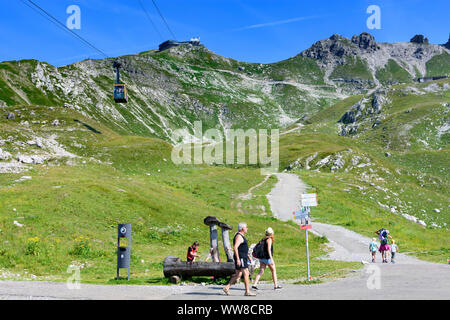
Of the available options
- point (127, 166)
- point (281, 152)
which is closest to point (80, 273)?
point (127, 166)

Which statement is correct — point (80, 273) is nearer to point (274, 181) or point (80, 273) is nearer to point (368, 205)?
point (368, 205)

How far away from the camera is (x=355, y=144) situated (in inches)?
5487

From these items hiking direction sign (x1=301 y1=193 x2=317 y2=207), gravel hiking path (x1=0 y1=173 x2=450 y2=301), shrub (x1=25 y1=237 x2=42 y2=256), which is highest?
hiking direction sign (x1=301 y1=193 x2=317 y2=207)

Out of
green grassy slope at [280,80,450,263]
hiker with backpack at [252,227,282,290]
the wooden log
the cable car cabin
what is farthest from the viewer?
the cable car cabin

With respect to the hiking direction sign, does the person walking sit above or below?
below

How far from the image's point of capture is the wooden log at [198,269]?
1583cm

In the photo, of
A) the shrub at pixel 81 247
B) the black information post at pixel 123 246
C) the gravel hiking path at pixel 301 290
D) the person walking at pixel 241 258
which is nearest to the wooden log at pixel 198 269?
the gravel hiking path at pixel 301 290

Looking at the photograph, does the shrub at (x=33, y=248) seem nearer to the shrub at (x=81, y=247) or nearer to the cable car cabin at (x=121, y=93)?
the shrub at (x=81, y=247)

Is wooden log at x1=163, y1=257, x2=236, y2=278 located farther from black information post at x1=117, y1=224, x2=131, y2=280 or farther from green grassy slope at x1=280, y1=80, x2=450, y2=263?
green grassy slope at x1=280, y1=80, x2=450, y2=263

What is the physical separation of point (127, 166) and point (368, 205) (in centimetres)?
4477

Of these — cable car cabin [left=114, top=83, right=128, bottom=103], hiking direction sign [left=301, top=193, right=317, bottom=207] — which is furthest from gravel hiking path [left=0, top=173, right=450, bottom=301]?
cable car cabin [left=114, top=83, right=128, bottom=103]

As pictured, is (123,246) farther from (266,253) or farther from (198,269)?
(266,253)

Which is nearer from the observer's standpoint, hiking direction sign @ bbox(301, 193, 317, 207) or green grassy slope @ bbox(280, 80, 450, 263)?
hiking direction sign @ bbox(301, 193, 317, 207)

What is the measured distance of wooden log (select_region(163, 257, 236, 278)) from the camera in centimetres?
1583
